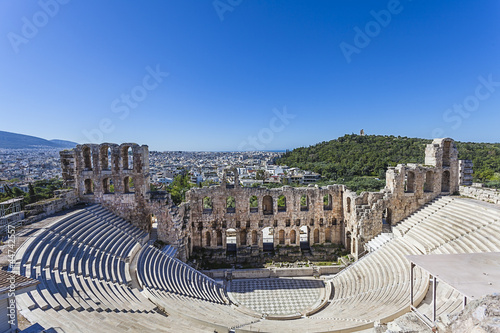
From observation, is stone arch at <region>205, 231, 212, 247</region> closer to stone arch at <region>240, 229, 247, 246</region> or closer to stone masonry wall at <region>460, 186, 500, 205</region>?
stone arch at <region>240, 229, 247, 246</region>

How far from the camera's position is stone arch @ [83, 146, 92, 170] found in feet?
72.7

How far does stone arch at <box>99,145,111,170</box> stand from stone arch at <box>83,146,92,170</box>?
93cm

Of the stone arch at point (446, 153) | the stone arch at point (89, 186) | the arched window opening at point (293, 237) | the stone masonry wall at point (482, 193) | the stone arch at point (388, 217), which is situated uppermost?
the stone arch at point (446, 153)

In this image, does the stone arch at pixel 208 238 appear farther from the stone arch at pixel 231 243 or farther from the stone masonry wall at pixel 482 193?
the stone masonry wall at pixel 482 193

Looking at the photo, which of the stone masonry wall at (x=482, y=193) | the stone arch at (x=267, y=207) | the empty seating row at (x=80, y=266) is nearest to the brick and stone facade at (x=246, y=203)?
the stone arch at (x=267, y=207)

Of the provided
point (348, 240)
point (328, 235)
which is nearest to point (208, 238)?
point (328, 235)

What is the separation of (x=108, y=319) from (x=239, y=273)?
1202 cm

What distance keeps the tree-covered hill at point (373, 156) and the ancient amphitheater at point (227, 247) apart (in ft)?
145

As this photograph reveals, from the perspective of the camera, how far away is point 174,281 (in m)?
16.6

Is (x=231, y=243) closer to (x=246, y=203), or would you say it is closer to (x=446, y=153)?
(x=246, y=203)

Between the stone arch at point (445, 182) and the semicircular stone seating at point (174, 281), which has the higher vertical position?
the stone arch at point (445, 182)

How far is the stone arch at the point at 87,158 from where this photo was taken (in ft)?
72.7

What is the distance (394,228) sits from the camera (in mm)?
22328

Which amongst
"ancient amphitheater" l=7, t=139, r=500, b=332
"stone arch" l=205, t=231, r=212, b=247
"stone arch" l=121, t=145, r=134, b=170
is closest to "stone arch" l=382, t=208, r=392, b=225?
"ancient amphitheater" l=7, t=139, r=500, b=332
